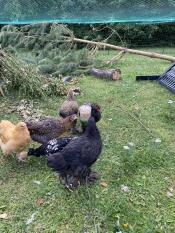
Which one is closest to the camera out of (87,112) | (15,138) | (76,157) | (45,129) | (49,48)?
(76,157)

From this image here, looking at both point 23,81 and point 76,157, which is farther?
point 23,81

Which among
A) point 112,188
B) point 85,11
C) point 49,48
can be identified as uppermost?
point 85,11

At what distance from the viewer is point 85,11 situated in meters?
8.76

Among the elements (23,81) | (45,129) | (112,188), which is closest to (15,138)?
(45,129)

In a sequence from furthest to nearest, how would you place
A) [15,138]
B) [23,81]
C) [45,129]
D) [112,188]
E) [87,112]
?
[23,81] < [87,112] < [45,129] < [15,138] < [112,188]

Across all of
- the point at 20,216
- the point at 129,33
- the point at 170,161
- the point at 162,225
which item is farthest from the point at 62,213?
the point at 129,33

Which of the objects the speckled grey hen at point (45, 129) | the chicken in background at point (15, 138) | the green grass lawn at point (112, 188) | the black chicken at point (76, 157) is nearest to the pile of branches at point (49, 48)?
the green grass lawn at point (112, 188)

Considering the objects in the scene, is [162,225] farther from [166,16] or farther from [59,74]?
[166,16]

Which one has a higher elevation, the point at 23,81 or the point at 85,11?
the point at 85,11

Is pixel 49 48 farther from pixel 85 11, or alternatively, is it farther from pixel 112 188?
pixel 112 188

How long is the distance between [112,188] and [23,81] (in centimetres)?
304

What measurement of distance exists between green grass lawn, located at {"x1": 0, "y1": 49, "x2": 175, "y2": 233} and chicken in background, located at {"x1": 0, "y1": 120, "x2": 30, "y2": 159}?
9.8 inches

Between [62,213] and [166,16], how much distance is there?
6749 mm

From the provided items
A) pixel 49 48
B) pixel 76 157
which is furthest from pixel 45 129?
pixel 49 48
